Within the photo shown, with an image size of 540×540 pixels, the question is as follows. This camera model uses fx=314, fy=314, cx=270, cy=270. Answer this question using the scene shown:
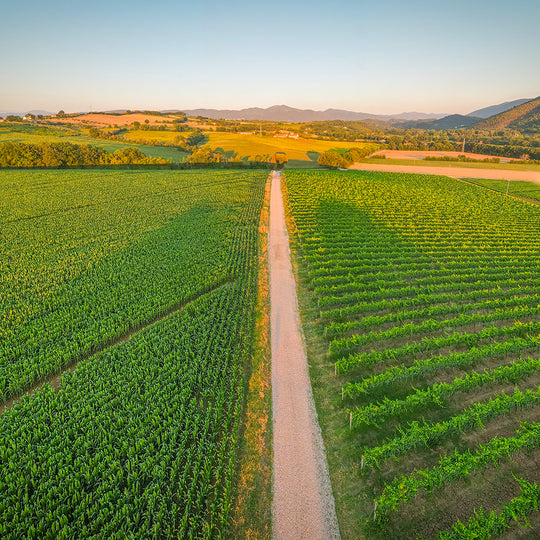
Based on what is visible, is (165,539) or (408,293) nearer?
(165,539)

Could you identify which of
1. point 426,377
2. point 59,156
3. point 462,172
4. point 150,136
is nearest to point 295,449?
point 426,377

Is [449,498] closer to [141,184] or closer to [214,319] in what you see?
[214,319]

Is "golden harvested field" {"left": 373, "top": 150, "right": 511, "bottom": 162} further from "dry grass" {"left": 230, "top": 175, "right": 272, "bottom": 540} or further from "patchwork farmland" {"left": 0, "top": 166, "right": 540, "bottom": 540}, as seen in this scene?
"dry grass" {"left": 230, "top": 175, "right": 272, "bottom": 540}

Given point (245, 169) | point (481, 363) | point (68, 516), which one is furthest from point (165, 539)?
point (245, 169)

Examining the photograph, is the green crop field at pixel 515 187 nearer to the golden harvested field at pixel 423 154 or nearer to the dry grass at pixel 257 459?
the golden harvested field at pixel 423 154

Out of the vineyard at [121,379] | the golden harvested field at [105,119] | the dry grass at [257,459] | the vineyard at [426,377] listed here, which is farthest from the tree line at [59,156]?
the golden harvested field at [105,119]

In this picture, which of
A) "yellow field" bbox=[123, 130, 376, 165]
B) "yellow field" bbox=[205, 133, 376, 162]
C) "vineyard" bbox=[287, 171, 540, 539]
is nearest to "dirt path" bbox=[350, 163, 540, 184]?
"yellow field" bbox=[123, 130, 376, 165]

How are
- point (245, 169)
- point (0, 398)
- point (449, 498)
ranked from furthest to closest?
point (245, 169)
point (0, 398)
point (449, 498)
